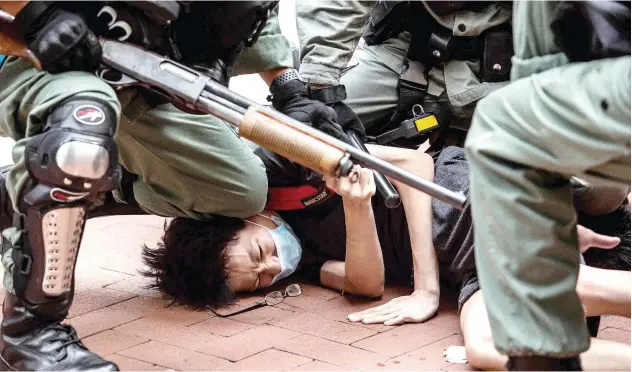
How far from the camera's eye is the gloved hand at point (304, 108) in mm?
2932

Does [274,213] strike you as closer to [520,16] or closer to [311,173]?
[311,173]

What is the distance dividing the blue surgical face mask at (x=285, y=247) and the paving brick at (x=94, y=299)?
503 millimetres

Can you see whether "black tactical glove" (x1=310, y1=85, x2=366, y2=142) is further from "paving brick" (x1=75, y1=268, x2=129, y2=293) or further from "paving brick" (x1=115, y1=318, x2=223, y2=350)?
"paving brick" (x1=75, y1=268, x2=129, y2=293)

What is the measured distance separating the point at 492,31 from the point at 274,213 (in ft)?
3.12

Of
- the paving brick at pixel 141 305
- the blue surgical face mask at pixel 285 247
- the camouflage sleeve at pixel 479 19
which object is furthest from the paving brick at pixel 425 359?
the camouflage sleeve at pixel 479 19

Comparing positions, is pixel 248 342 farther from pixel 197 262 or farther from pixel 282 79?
pixel 282 79

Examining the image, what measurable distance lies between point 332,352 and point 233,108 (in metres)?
0.73

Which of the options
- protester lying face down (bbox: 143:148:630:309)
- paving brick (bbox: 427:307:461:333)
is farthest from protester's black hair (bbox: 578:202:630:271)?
paving brick (bbox: 427:307:461:333)

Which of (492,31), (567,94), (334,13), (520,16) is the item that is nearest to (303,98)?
(334,13)

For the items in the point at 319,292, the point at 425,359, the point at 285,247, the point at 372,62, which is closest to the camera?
the point at 425,359

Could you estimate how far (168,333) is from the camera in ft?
9.41

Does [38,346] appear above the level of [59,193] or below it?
below

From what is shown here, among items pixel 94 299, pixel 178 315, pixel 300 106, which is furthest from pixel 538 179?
A: pixel 94 299

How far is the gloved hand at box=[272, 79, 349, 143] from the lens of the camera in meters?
2.93
